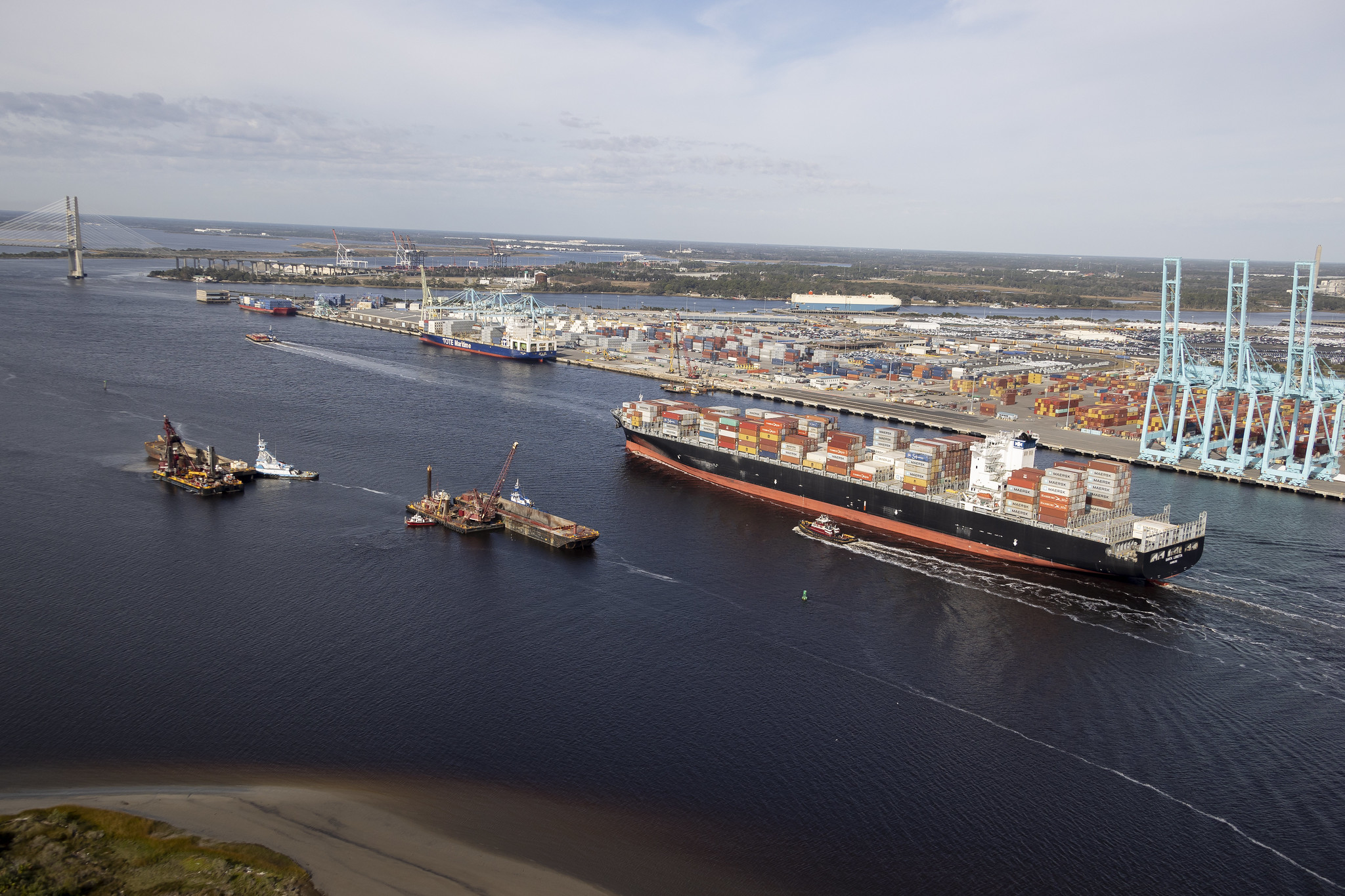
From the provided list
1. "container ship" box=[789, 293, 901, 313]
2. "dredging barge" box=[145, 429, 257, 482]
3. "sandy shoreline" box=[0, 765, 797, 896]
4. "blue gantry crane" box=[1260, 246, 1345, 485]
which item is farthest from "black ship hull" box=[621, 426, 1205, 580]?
"container ship" box=[789, 293, 901, 313]

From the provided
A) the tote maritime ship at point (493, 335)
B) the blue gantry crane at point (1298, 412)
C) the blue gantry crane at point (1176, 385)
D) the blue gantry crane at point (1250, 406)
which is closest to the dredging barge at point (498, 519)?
the blue gantry crane at point (1176, 385)

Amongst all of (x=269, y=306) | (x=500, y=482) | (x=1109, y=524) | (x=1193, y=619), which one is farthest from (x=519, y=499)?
(x=269, y=306)

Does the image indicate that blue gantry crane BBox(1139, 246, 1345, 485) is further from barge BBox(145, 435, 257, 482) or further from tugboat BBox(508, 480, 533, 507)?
barge BBox(145, 435, 257, 482)

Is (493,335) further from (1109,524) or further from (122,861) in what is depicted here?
(122,861)

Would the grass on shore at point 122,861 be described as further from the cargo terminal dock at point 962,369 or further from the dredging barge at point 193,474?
the cargo terminal dock at point 962,369

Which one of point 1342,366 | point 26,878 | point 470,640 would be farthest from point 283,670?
point 1342,366
